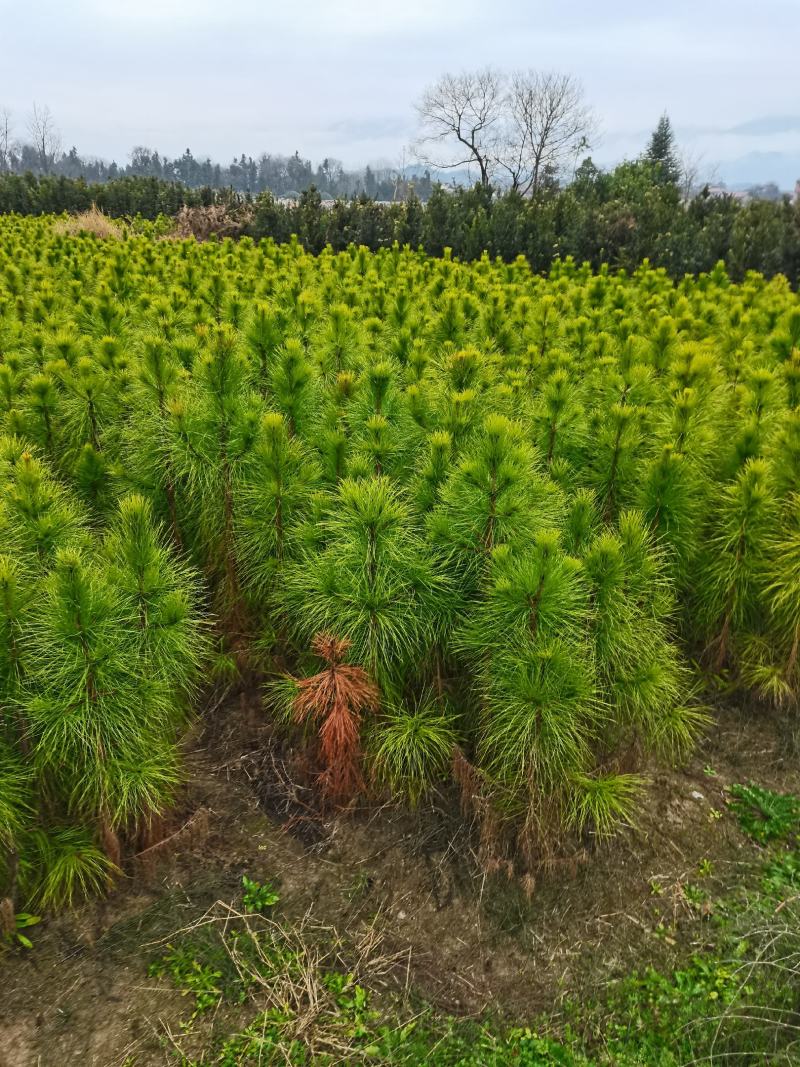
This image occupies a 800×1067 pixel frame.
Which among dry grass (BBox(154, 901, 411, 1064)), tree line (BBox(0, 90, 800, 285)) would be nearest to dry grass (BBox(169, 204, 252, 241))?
tree line (BBox(0, 90, 800, 285))

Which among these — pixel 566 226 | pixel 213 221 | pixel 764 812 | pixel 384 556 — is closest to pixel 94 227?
pixel 213 221

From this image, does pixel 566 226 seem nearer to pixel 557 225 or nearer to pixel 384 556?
pixel 557 225

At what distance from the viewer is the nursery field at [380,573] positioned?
7.20ft

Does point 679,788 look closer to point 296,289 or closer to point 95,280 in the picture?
point 296,289

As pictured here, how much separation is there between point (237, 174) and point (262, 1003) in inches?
6138

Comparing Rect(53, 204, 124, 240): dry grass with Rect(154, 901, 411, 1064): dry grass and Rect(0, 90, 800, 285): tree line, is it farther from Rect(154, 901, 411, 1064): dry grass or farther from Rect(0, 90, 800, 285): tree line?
Rect(154, 901, 411, 1064): dry grass

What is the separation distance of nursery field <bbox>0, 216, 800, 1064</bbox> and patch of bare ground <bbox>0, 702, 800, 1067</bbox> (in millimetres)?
79

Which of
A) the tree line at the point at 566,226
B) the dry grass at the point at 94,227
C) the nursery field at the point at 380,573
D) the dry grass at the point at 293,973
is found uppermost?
the tree line at the point at 566,226

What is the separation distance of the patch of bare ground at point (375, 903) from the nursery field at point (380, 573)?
3.1 inches

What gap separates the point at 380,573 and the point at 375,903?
3.85 feet

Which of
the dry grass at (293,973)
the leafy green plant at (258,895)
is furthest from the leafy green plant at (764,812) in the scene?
the leafy green plant at (258,895)

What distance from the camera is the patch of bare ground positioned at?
2.05m

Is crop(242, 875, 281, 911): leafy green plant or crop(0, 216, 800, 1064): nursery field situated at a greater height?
crop(0, 216, 800, 1064): nursery field

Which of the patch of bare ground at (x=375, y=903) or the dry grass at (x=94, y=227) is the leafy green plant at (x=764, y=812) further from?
the dry grass at (x=94, y=227)
